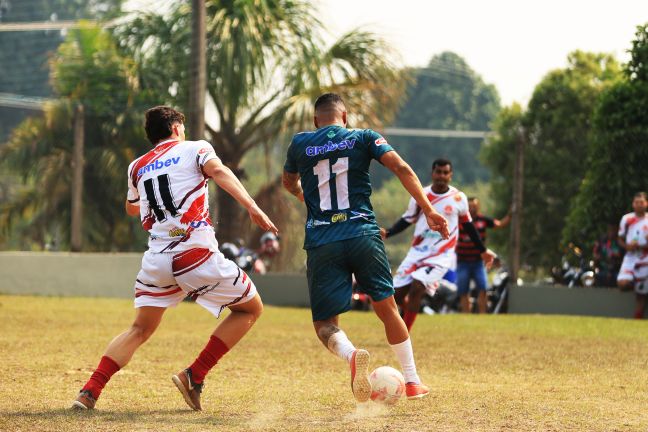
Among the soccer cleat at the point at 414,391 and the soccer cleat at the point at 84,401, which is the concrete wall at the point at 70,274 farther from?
the soccer cleat at the point at 84,401

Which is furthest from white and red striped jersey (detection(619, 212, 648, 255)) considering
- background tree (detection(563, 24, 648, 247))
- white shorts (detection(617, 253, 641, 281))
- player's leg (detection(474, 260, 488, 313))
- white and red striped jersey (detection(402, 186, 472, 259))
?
white and red striped jersey (detection(402, 186, 472, 259))

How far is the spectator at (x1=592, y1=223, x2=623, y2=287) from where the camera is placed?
1809 cm

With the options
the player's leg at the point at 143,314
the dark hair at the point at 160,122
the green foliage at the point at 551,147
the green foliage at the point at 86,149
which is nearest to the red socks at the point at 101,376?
the player's leg at the point at 143,314

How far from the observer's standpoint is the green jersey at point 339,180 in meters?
7.50

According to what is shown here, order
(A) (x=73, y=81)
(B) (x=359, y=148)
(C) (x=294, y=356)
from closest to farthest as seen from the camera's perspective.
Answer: (B) (x=359, y=148)
(C) (x=294, y=356)
(A) (x=73, y=81)

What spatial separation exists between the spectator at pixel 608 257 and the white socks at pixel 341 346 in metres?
11.3

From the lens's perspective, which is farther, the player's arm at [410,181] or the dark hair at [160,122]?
the dark hair at [160,122]

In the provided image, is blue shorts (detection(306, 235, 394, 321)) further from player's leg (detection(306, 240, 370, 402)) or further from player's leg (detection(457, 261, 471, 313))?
player's leg (detection(457, 261, 471, 313))

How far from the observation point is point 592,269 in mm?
18719

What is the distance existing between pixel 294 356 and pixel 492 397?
3353 millimetres

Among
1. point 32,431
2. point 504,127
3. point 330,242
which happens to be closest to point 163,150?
point 330,242

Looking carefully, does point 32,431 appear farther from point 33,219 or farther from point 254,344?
point 33,219

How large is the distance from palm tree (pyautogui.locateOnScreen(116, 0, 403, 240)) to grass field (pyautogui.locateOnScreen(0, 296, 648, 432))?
26.4 ft

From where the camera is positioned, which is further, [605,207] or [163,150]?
[605,207]
